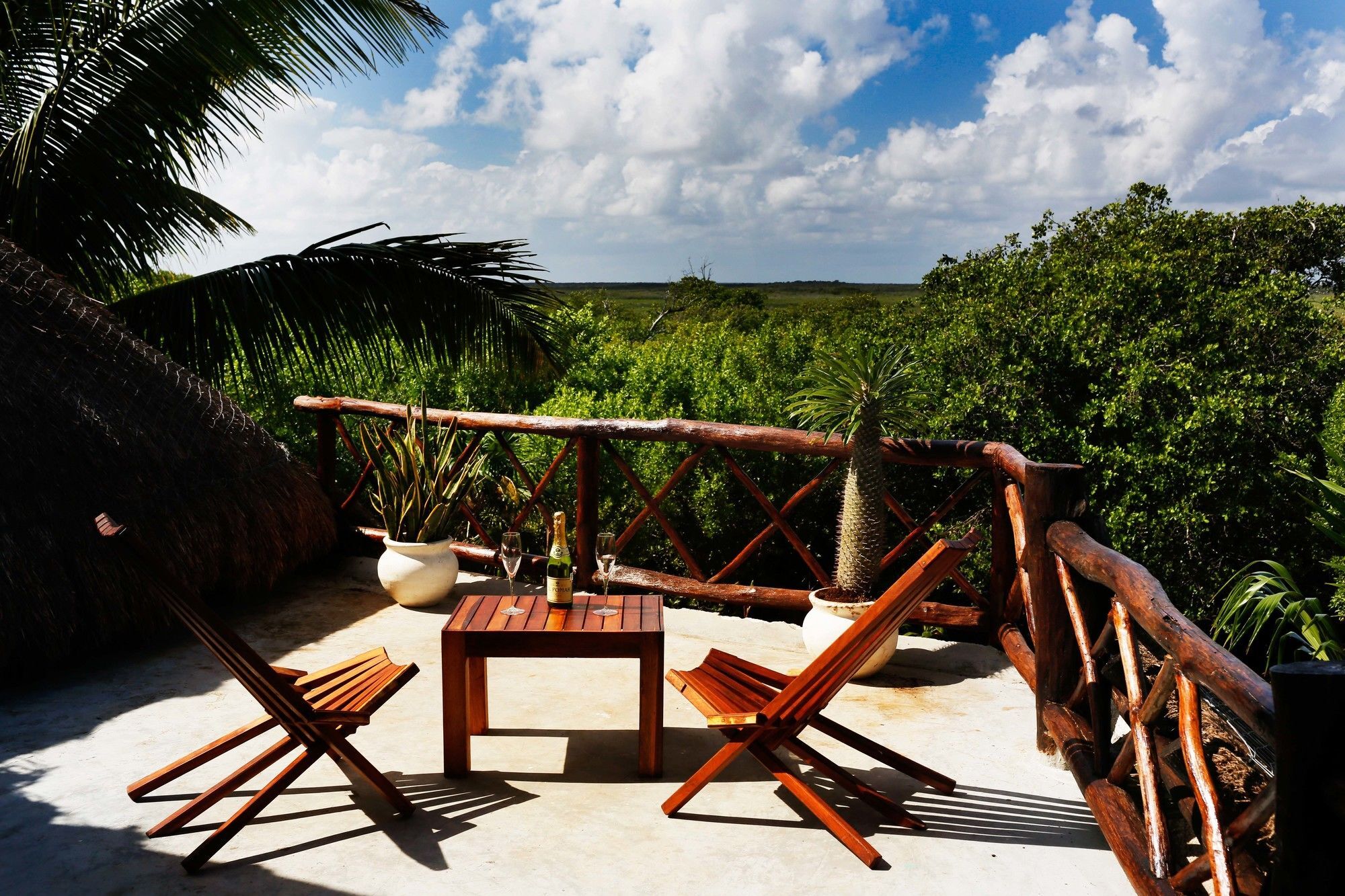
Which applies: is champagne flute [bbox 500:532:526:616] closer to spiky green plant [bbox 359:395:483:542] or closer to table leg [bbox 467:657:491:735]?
table leg [bbox 467:657:491:735]

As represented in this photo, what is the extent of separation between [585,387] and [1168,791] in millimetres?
7884

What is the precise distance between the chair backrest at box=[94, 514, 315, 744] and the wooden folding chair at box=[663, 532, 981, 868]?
1148 millimetres

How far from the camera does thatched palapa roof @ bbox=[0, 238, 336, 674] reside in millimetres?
4082

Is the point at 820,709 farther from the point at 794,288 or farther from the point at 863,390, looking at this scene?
the point at 794,288

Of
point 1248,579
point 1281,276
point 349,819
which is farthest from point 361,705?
point 1281,276

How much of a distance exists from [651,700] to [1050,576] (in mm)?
1385

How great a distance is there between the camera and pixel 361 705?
285cm

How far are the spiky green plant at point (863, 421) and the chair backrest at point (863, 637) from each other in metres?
1.32

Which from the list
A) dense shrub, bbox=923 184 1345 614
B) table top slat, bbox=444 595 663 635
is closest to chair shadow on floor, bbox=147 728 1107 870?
table top slat, bbox=444 595 663 635

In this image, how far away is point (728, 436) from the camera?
4.89 m

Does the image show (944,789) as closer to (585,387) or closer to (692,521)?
(692,521)

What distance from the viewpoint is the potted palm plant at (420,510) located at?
5316 millimetres

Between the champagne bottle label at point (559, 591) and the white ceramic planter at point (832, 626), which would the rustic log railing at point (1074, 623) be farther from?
the champagne bottle label at point (559, 591)

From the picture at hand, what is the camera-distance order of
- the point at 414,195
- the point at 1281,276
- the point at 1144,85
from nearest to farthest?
the point at 1281,276, the point at 414,195, the point at 1144,85
